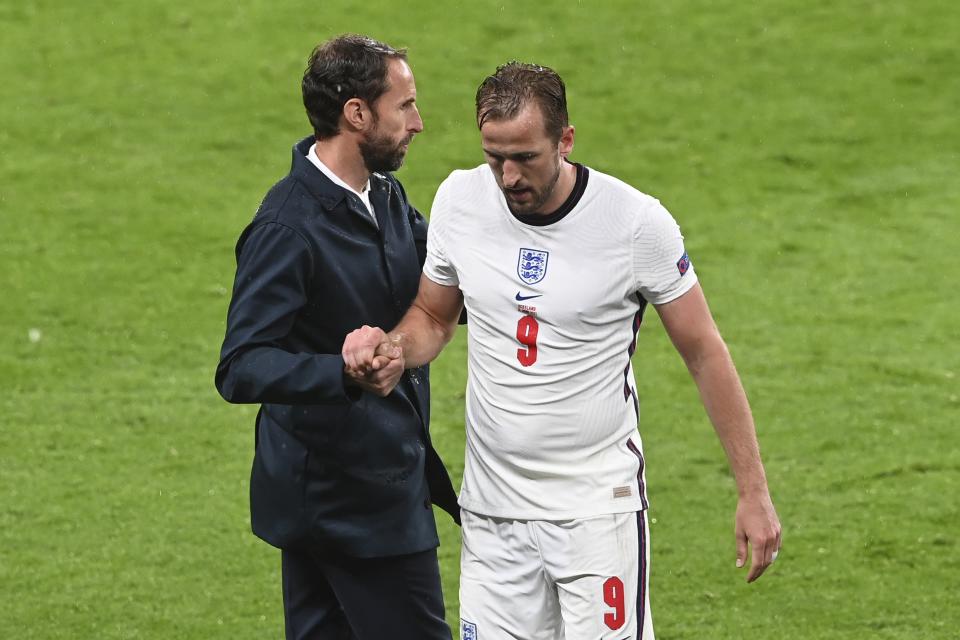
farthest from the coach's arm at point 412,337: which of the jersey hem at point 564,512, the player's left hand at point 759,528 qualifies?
the player's left hand at point 759,528

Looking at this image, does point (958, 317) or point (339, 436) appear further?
point (958, 317)

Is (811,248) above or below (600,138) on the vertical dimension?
below

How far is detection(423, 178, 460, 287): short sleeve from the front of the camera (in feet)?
12.2

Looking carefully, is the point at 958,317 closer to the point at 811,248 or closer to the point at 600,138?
the point at 811,248

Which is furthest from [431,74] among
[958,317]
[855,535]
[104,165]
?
[855,535]

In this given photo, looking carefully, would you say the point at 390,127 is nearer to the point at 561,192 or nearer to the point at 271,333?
the point at 561,192

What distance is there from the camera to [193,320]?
26.9 ft

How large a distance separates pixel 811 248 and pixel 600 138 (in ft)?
6.81

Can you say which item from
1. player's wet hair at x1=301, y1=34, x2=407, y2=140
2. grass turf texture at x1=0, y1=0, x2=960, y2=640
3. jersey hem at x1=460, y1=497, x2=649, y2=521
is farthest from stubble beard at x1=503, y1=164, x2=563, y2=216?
grass turf texture at x1=0, y1=0, x2=960, y2=640

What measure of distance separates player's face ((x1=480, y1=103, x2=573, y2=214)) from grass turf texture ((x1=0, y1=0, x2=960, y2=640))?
7.70 ft

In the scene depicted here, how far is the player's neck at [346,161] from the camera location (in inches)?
148

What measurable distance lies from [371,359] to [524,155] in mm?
561

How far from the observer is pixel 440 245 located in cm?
373

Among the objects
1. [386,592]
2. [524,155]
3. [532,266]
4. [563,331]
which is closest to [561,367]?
[563,331]
